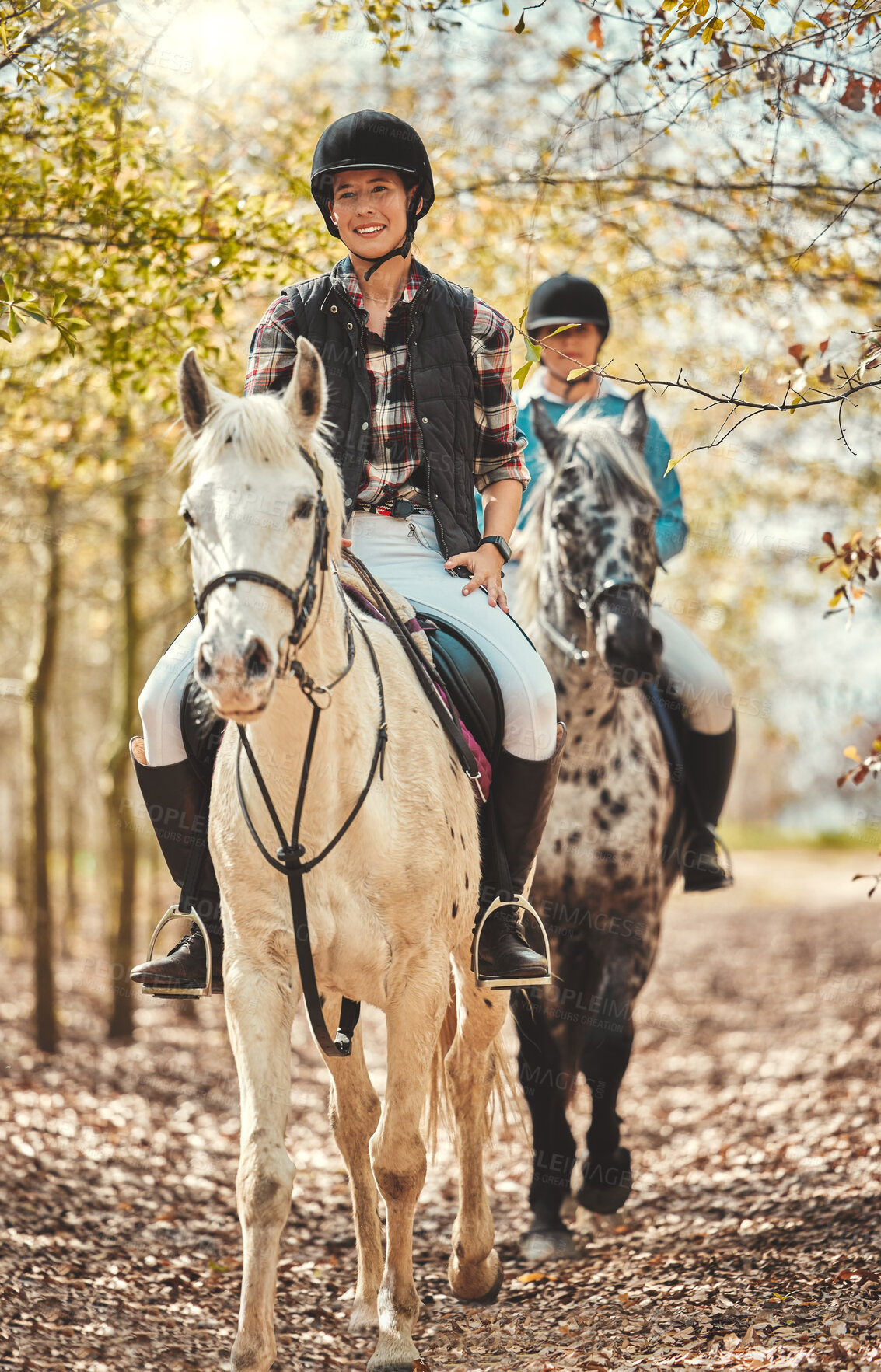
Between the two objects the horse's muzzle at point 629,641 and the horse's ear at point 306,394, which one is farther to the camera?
the horse's muzzle at point 629,641

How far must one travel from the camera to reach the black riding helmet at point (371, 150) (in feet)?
13.5

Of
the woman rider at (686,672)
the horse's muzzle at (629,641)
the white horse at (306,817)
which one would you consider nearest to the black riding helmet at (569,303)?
the woman rider at (686,672)

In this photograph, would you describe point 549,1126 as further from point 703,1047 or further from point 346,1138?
point 703,1047

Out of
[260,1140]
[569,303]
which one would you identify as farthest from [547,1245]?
[569,303]

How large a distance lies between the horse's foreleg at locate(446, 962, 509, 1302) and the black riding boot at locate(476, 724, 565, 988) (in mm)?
333

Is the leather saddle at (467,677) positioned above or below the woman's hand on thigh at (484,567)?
below

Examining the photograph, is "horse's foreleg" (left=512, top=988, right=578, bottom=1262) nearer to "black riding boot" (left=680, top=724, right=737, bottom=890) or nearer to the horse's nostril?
"black riding boot" (left=680, top=724, right=737, bottom=890)

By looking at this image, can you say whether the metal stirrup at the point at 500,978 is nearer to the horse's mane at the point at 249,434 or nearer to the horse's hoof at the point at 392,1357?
the horse's hoof at the point at 392,1357

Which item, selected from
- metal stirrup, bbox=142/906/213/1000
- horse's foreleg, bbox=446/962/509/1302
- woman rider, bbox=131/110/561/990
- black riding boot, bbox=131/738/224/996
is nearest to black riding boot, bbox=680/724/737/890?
horse's foreleg, bbox=446/962/509/1302

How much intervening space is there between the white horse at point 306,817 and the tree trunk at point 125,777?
6.91 meters

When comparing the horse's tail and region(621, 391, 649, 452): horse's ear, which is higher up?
region(621, 391, 649, 452): horse's ear

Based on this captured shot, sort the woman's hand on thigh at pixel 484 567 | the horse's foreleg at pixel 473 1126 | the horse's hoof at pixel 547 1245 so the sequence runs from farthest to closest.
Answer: the horse's hoof at pixel 547 1245
the horse's foreleg at pixel 473 1126
the woman's hand on thigh at pixel 484 567

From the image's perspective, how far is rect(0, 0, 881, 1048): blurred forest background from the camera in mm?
4938

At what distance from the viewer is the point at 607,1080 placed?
555 centimetres
